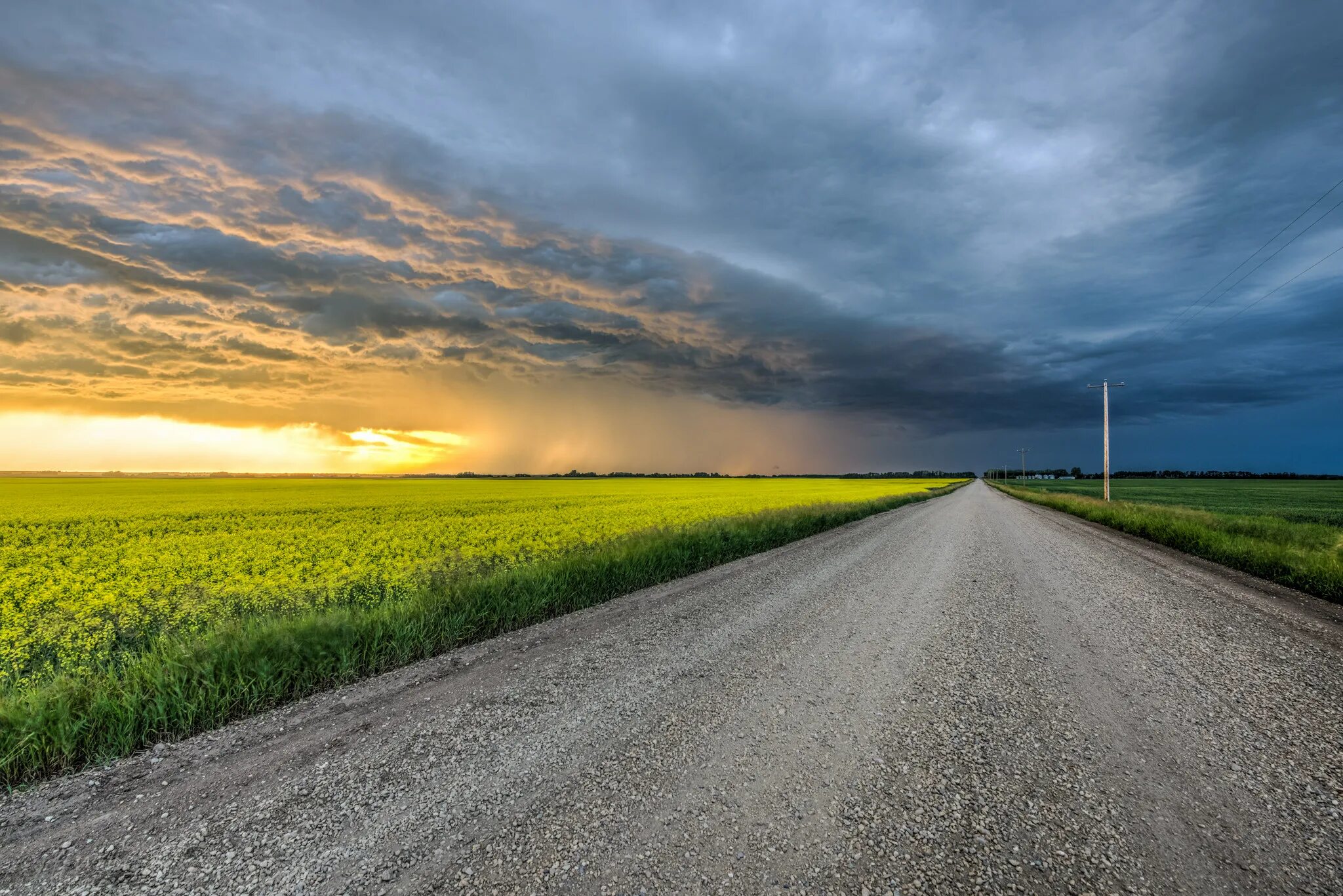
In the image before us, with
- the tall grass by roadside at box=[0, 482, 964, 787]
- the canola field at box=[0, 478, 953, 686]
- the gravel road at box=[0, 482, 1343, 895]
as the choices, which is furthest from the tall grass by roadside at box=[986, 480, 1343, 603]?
the canola field at box=[0, 478, 953, 686]

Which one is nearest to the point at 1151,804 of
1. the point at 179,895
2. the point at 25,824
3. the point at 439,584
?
the point at 179,895

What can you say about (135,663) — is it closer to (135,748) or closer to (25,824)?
(135,748)

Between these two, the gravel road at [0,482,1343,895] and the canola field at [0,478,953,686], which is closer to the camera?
the gravel road at [0,482,1343,895]

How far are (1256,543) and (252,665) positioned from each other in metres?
21.2

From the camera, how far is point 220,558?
13094mm

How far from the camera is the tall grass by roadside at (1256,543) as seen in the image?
1073 centimetres

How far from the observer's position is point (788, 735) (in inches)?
175

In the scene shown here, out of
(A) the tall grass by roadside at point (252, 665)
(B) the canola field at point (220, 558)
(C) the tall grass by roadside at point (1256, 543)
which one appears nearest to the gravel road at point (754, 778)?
(A) the tall grass by roadside at point (252, 665)

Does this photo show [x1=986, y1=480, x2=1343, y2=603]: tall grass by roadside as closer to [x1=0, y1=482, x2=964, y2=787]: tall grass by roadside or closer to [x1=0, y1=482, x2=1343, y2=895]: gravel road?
[x1=0, y1=482, x2=1343, y2=895]: gravel road

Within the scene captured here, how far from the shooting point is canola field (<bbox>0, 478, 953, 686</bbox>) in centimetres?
733

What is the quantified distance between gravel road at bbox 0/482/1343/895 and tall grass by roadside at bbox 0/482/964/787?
1.14 feet

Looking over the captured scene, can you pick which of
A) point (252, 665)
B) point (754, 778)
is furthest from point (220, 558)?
point (754, 778)

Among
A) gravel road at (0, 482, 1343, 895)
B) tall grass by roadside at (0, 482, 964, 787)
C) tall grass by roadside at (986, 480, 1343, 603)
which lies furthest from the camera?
tall grass by roadside at (986, 480, 1343, 603)

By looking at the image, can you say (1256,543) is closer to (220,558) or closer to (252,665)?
(252,665)
